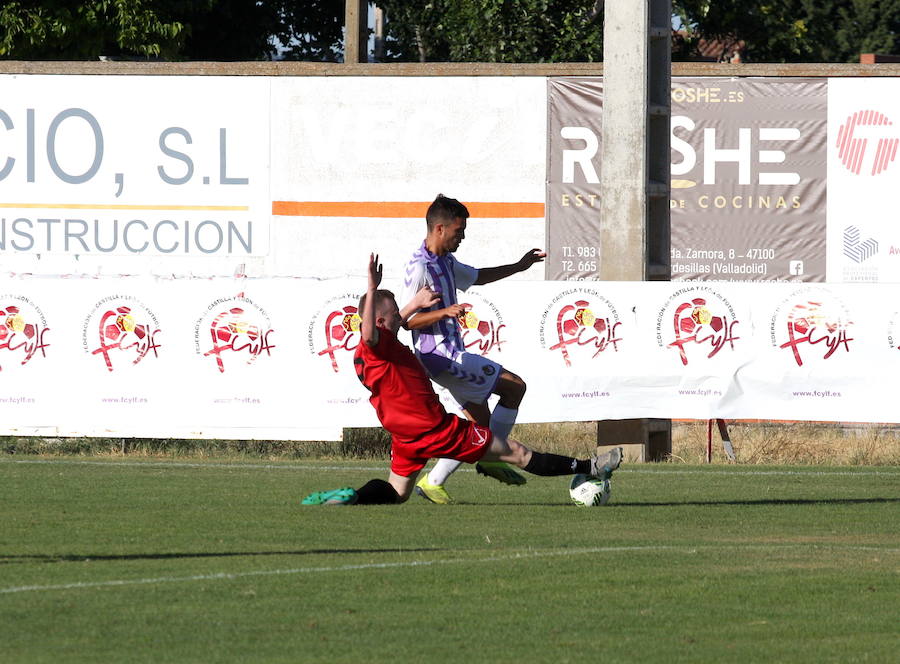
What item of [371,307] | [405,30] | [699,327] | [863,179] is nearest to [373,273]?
[371,307]

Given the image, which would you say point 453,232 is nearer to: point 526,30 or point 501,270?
point 501,270

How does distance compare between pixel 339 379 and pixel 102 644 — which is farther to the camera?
pixel 339 379

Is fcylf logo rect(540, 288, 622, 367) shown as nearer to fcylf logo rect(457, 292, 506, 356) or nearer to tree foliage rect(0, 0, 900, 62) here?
fcylf logo rect(457, 292, 506, 356)

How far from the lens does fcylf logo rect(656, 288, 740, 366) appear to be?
17812mm

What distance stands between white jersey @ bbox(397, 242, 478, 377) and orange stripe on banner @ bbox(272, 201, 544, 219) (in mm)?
13156

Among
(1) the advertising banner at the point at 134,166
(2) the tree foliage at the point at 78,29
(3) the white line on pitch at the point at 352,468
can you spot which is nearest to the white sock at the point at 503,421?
(3) the white line on pitch at the point at 352,468

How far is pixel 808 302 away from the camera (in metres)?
17.8

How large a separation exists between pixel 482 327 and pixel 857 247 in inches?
328

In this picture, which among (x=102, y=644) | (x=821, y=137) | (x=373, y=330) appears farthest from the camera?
(x=821, y=137)

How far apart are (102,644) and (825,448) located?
1384cm

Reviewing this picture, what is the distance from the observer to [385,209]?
2584 centimetres

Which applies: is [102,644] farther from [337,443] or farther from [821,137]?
[821,137]

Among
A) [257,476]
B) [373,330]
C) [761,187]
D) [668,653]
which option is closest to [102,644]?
[668,653]

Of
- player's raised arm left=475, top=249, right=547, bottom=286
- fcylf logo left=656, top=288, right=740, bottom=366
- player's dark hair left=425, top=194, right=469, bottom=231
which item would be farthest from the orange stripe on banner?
player's dark hair left=425, top=194, right=469, bottom=231
